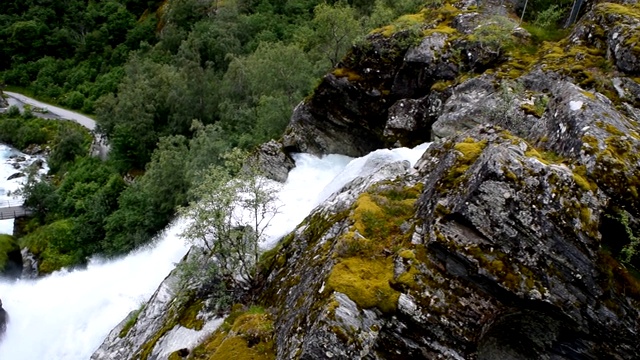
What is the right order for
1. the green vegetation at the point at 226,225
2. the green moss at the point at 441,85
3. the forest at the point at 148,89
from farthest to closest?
the forest at the point at 148,89 → the green moss at the point at 441,85 → the green vegetation at the point at 226,225

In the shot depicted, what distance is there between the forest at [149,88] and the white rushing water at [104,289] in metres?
3.92

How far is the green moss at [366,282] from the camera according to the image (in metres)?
13.4

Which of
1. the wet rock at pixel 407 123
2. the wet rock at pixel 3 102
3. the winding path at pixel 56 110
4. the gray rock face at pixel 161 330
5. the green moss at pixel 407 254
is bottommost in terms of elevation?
the winding path at pixel 56 110

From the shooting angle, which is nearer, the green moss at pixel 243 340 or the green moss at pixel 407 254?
the green moss at pixel 407 254

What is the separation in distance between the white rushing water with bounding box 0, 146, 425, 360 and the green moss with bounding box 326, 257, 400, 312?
9.89 metres

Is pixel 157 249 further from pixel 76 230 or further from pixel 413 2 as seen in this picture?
pixel 413 2

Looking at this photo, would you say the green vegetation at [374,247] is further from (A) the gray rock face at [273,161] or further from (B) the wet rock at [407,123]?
(A) the gray rock face at [273,161]

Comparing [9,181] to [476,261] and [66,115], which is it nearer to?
[66,115]

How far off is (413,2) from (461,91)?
66.8 ft

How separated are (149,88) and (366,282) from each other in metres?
49.8

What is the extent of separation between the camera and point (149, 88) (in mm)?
56375

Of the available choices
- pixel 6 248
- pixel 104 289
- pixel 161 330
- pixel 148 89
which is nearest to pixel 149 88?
pixel 148 89

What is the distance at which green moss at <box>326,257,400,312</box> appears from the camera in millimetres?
13445

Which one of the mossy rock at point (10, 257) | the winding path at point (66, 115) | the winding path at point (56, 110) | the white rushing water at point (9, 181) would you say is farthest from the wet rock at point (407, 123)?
the winding path at point (56, 110)
